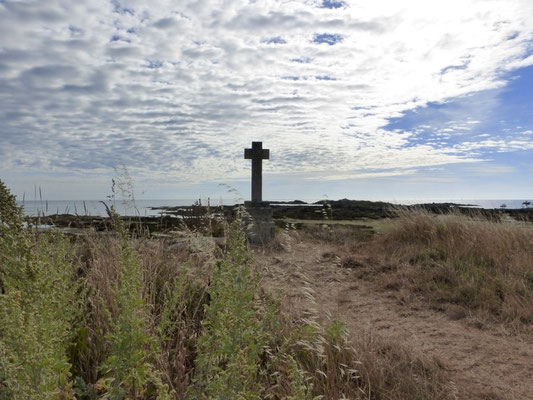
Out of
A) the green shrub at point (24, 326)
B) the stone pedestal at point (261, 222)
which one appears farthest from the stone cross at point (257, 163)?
the green shrub at point (24, 326)

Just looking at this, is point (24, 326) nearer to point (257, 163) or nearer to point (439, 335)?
point (439, 335)

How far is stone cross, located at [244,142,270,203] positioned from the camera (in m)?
11.1

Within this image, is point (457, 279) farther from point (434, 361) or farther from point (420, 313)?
point (434, 361)

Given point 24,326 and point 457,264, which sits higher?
point 24,326

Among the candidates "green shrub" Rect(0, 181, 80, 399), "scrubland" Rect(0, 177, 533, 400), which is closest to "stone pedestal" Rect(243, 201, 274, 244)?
"scrubland" Rect(0, 177, 533, 400)

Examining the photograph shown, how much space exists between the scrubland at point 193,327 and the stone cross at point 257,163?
193 inches

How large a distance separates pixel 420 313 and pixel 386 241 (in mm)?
4070

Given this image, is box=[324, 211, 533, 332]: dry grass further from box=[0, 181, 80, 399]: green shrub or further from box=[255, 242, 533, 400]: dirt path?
box=[0, 181, 80, 399]: green shrub

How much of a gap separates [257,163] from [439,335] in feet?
24.5

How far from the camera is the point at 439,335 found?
4457 mm

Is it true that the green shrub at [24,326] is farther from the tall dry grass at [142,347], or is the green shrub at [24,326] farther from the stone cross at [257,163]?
the stone cross at [257,163]

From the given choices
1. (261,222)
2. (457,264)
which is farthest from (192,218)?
(457,264)

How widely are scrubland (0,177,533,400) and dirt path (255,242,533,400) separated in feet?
0.77

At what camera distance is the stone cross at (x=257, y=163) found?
11141 mm
